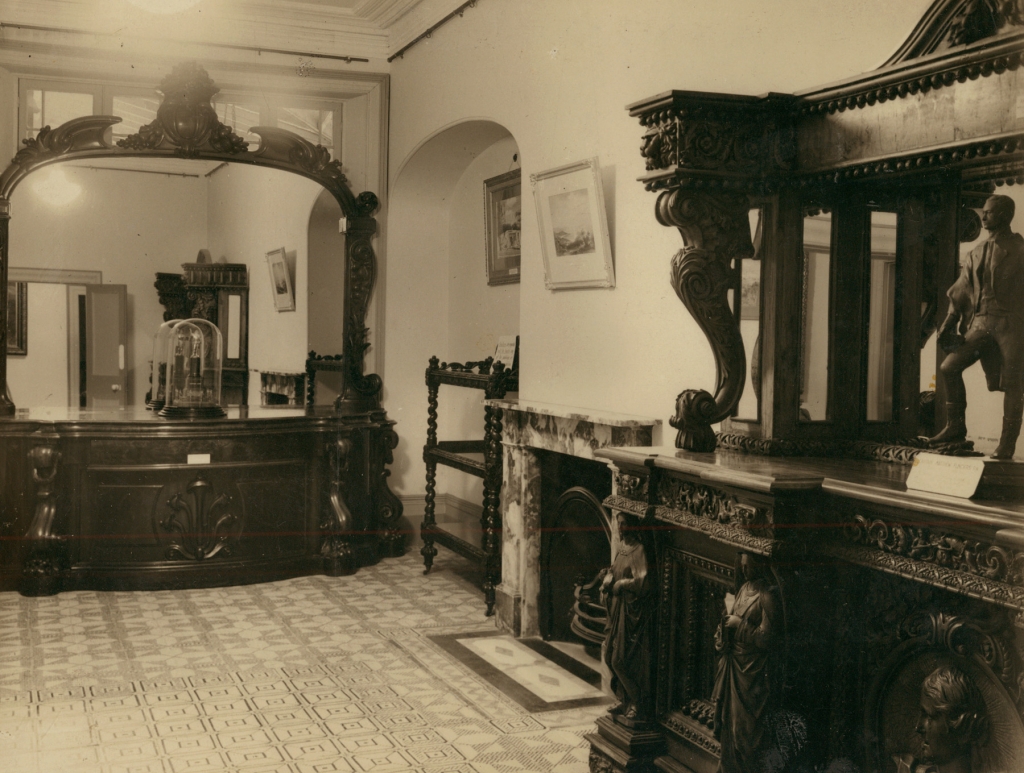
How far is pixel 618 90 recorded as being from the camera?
181 inches

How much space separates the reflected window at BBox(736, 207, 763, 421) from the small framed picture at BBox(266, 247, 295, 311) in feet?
18.4

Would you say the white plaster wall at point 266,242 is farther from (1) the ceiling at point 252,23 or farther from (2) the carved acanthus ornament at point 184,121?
(2) the carved acanthus ornament at point 184,121

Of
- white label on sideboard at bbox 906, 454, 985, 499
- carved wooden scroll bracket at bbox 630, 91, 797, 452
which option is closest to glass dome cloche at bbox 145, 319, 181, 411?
carved wooden scroll bracket at bbox 630, 91, 797, 452

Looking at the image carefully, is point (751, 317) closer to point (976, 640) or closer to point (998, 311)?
point (998, 311)

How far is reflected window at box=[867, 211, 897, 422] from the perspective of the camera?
3.00m

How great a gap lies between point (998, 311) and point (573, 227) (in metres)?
2.65

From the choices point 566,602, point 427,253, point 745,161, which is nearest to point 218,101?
point 427,253

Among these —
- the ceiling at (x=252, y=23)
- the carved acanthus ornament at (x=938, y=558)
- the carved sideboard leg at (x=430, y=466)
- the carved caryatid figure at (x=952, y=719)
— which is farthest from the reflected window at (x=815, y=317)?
the ceiling at (x=252, y=23)

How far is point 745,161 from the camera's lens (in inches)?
126

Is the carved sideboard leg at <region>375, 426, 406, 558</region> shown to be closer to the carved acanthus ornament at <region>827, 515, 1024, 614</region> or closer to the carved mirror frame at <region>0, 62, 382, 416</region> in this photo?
the carved mirror frame at <region>0, 62, 382, 416</region>

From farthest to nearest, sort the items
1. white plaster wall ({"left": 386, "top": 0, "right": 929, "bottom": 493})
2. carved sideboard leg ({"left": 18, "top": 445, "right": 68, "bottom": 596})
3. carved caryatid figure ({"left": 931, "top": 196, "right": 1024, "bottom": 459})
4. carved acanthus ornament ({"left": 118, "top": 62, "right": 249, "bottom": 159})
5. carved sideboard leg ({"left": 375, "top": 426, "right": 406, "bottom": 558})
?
carved sideboard leg ({"left": 375, "top": 426, "right": 406, "bottom": 558}) → carved acanthus ornament ({"left": 118, "top": 62, "right": 249, "bottom": 159}) → carved sideboard leg ({"left": 18, "top": 445, "right": 68, "bottom": 596}) → white plaster wall ({"left": 386, "top": 0, "right": 929, "bottom": 493}) → carved caryatid figure ({"left": 931, "top": 196, "right": 1024, "bottom": 459})

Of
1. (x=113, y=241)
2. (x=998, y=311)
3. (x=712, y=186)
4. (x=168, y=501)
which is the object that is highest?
(x=113, y=241)

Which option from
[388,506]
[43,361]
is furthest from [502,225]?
[43,361]

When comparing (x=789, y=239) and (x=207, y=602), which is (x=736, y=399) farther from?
(x=207, y=602)
